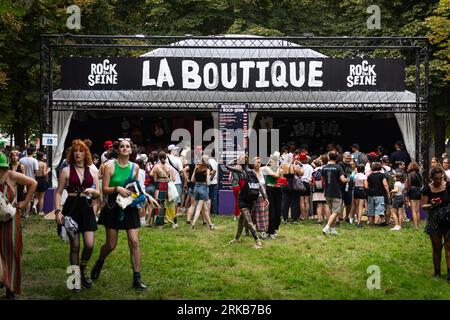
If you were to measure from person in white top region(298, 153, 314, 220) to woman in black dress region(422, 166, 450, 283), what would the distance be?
6721mm

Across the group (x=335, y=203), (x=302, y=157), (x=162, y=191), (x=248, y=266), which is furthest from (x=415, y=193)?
(x=248, y=266)

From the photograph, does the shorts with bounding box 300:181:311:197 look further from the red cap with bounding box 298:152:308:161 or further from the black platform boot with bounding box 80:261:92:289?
the black platform boot with bounding box 80:261:92:289

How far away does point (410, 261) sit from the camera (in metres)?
11.4

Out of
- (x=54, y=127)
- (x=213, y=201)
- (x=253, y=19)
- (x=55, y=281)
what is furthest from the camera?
(x=253, y=19)

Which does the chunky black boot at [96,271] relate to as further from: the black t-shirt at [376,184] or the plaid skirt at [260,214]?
the black t-shirt at [376,184]

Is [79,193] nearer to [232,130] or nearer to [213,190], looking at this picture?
[213,190]

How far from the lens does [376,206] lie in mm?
15953

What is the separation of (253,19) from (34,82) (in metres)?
11.0

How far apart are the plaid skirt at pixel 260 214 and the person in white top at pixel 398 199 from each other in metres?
3.92

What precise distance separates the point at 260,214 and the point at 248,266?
8.34ft

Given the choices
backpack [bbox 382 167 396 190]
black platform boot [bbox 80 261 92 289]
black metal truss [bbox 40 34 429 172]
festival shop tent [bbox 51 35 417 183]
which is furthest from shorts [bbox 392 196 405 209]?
black platform boot [bbox 80 261 92 289]

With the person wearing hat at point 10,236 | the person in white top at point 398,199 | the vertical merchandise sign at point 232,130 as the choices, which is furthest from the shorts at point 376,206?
the person wearing hat at point 10,236
